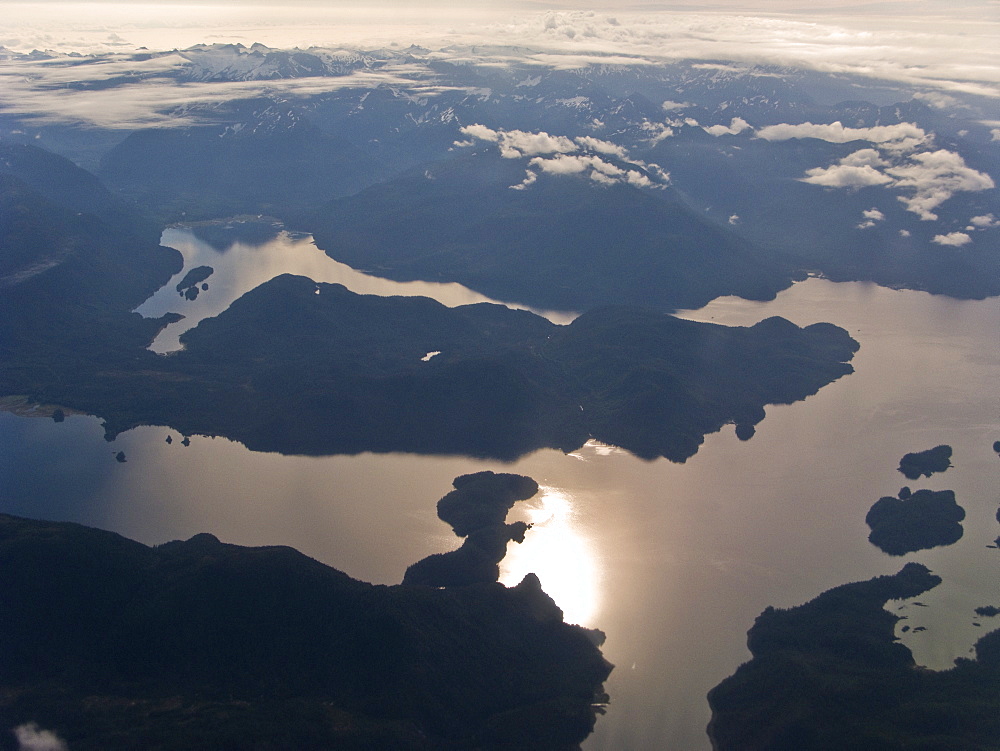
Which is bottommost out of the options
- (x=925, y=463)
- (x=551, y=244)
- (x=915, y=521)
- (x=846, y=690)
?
(x=551, y=244)

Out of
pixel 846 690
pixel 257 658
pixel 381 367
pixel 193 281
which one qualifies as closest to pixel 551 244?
pixel 193 281

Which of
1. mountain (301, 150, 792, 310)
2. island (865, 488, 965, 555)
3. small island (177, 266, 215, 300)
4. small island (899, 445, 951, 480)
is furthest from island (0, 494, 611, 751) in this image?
mountain (301, 150, 792, 310)

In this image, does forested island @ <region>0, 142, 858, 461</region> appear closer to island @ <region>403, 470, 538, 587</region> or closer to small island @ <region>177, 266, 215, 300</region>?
small island @ <region>177, 266, 215, 300</region>

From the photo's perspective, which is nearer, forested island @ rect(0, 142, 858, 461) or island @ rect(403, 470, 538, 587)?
island @ rect(403, 470, 538, 587)

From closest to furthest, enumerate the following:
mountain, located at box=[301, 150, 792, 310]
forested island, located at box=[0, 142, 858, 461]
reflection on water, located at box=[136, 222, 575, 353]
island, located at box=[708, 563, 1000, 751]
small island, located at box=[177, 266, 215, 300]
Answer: island, located at box=[708, 563, 1000, 751] → forested island, located at box=[0, 142, 858, 461] → reflection on water, located at box=[136, 222, 575, 353] → small island, located at box=[177, 266, 215, 300] → mountain, located at box=[301, 150, 792, 310]

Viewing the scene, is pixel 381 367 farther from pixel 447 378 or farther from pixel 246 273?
pixel 246 273

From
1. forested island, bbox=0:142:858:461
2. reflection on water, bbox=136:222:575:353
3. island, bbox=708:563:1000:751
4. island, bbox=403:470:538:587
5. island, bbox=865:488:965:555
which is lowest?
reflection on water, bbox=136:222:575:353

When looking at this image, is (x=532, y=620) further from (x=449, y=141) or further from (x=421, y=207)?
(x=449, y=141)
